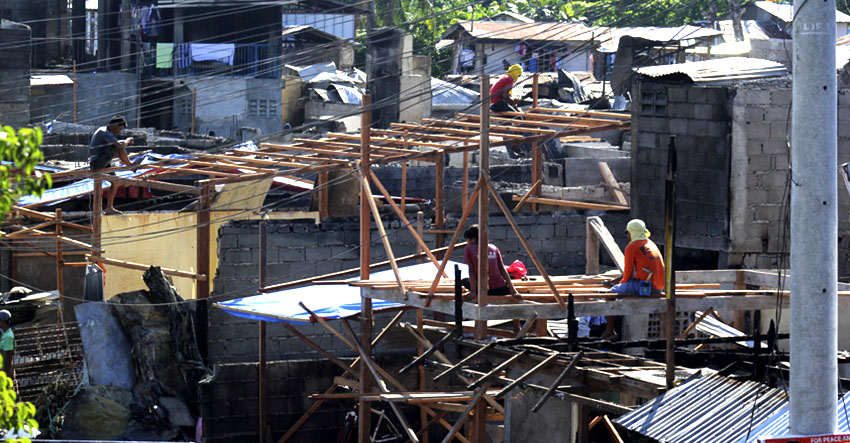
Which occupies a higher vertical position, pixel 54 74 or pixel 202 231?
pixel 54 74

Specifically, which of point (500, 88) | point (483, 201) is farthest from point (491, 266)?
point (500, 88)

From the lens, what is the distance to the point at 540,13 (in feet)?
183

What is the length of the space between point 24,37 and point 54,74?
969 centimetres

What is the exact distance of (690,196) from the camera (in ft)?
55.4

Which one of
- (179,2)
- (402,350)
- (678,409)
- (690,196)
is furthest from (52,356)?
(179,2)

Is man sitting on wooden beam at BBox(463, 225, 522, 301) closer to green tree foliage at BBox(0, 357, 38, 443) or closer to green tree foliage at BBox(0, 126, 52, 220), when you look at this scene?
green tree foliage at BBox(0, 357, 38, 443)

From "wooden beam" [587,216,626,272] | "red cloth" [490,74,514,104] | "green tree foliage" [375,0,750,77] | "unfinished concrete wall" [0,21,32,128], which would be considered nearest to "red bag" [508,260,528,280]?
"wooden beam" [587,216,626,272]

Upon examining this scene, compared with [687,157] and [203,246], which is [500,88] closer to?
[687,157]

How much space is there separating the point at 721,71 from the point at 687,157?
1.31m

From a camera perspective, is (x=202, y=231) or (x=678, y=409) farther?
(x=202, y=231)

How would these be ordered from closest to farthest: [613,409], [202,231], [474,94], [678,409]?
[678,409] < [613,409] < [202,231] < [474,94]

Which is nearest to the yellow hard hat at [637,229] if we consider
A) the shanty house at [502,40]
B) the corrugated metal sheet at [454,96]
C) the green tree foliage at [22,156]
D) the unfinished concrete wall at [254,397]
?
the unfinished concrete wall at [254,397]

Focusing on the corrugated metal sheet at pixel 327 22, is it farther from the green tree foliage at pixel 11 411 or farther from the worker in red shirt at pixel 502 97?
the green tree foliage at pixel 11 411

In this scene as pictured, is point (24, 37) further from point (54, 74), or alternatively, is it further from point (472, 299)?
point (472, 299)
